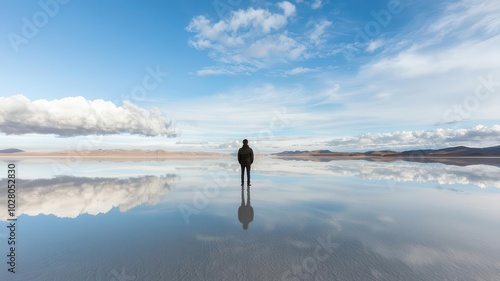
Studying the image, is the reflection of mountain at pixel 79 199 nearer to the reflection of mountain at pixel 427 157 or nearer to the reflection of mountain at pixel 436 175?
the reflection of mountain at pixel 436 175

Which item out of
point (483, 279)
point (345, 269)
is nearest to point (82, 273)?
point (345, 269)

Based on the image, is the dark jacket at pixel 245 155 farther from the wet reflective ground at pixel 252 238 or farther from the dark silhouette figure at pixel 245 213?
the dark silhouette figure at pixel 245 213

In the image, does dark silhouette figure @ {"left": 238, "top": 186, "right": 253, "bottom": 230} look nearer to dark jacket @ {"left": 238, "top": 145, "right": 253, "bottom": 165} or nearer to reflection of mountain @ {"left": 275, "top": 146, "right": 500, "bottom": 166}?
dark jacket @ {"left": 238, "top": 145, "right": 253, "bottom": 165}

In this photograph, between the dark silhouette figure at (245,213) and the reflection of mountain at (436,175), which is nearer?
A: the dark silhouette figure at (245,213)

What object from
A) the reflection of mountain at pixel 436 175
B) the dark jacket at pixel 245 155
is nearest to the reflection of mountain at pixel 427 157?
the reflection of mountain at pixel 436 175

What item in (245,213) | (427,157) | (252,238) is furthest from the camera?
(427,157)

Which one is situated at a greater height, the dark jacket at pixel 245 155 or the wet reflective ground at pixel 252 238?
the dark jacket at pixel 245 155

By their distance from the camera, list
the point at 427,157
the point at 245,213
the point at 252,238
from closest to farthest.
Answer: the point at 252,238
the point at 245,213
the point at 427,157

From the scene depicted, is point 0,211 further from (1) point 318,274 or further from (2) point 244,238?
(1) point 318,274

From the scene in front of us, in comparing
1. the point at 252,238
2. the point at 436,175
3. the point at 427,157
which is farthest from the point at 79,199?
the point at 427,157

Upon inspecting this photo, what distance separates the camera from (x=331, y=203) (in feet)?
33.9

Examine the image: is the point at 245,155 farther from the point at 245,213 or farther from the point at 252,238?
the point at 252,238

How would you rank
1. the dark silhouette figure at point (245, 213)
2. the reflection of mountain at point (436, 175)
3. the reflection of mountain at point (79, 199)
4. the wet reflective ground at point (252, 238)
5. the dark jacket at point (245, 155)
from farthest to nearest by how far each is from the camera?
the reflection of mountain at point (436, 175), the dark jacket at point (245, 155), the reflection of mountain at point (79, 199), the dark silhouette figure at point (245, 213), the wet reflective ground at point (252, 238)

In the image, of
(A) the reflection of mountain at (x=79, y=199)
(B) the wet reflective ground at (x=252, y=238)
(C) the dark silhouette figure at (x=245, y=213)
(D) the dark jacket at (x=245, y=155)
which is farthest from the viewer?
(D) the dark jacket at (x=245, y=155)
